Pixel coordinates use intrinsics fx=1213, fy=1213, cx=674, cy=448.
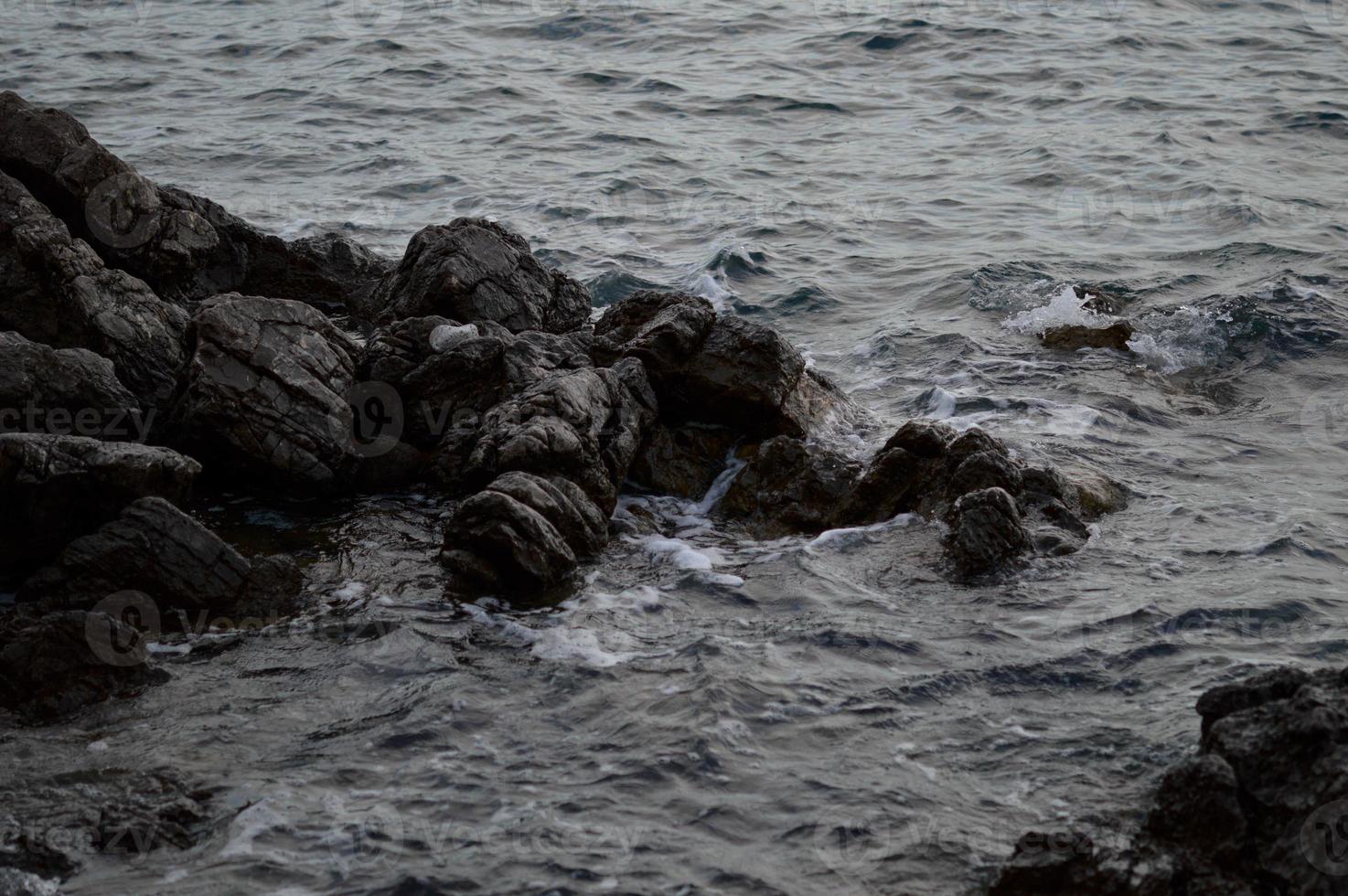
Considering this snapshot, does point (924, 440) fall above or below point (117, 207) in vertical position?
below

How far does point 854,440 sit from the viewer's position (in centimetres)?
1012

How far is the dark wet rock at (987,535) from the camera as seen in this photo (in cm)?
808

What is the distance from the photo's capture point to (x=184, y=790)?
5.76 metres

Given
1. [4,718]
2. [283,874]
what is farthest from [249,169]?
[283,874]

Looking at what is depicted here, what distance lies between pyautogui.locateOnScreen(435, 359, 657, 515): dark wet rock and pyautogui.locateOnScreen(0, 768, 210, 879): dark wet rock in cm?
342

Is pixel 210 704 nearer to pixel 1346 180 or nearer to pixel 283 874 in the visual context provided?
pixel 283 874

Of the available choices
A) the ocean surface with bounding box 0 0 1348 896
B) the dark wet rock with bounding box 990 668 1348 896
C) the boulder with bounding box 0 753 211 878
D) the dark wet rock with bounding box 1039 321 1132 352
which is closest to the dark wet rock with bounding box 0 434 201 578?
the ocean surface with bounding box 0 0 1348 896

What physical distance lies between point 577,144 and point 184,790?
15506 mm

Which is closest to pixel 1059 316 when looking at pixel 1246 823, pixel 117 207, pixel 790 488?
pixel 790 488

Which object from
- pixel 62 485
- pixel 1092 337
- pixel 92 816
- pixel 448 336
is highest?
pixel 448 336

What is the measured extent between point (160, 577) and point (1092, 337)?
9502mm

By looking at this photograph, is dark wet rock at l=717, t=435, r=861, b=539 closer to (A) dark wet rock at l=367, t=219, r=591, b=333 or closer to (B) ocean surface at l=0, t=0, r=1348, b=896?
(B) ocean surface at l=0, t=0, r=1348, b=896

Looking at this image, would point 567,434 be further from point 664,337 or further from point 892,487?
point 892,487

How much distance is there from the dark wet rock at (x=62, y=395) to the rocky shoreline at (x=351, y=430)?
0.02 m
